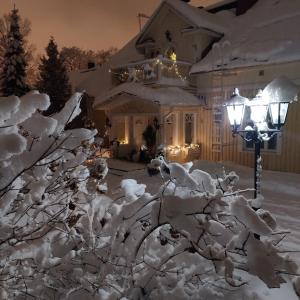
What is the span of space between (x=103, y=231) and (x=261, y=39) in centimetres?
1316

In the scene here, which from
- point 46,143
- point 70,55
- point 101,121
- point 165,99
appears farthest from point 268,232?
point 70,55

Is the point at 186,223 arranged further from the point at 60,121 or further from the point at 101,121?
the point at 101,121

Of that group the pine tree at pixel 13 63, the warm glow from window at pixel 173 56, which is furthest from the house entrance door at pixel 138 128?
the pine tree at pixel 13 63

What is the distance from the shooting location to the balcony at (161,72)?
15.7 m

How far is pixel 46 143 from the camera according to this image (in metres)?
2.21

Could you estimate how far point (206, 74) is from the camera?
1600 cm

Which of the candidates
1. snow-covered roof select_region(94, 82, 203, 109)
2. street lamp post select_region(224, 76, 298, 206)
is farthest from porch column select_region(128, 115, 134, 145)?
street lamp post select_region(224, 76, 298, 206)

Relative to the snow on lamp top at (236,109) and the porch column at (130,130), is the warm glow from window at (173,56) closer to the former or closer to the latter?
the porch column at (130,130)

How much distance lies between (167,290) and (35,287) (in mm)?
1209

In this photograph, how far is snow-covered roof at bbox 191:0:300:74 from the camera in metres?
12.9

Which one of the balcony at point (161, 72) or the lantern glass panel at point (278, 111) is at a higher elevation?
the balcony at point (161, 72)

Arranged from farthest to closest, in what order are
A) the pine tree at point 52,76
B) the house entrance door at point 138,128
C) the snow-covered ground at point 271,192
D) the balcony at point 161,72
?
the pine tree at point 52,76 < the house entrance door at point 138,128 < the balcony at point 161,72 < the snow-covered ground at point 271,192

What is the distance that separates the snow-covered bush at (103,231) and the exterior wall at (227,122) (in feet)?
34.3

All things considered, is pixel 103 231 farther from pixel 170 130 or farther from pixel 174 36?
pixel 174 36
